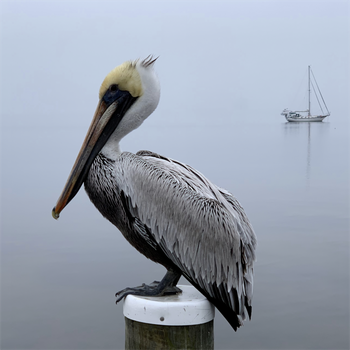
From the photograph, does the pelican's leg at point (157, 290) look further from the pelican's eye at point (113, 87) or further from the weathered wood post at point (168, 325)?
the pelican's eye at point (113, 87)

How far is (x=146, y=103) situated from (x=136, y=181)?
0.47 metres

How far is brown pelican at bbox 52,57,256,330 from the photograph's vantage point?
253cm

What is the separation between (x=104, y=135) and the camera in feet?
8.96

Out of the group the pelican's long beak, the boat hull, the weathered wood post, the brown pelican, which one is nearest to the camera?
the weathered wood post

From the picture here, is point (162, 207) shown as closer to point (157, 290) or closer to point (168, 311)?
point (157, 290)

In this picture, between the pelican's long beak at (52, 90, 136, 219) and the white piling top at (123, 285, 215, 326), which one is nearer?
the white piling top at (123, 285, 215, 326)

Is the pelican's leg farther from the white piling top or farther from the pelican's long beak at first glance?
the pelican's long beak

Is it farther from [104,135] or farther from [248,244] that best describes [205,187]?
[104,135]

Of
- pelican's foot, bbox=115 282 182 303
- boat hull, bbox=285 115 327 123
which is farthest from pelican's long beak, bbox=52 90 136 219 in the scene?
boat hull, bbox=285 115 327 123

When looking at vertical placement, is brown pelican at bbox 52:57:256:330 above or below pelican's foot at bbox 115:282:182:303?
above

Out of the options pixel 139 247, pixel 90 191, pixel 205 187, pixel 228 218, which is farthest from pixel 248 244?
pixel 90 191

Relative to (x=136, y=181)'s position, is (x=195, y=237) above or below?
below

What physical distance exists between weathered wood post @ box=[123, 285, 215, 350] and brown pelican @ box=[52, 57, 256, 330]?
211mm

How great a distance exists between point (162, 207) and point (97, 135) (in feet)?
1.79
